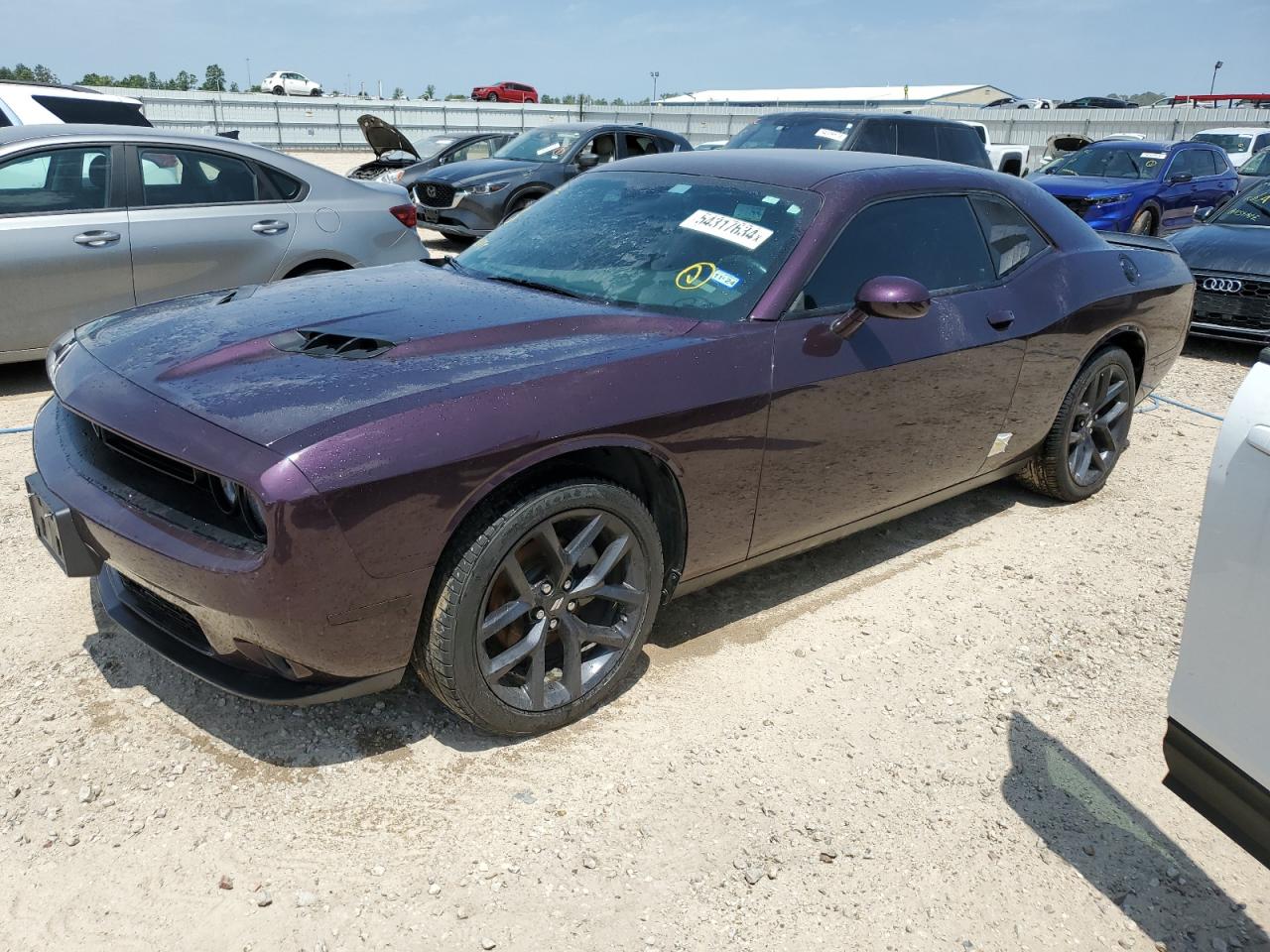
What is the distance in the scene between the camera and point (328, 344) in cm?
279

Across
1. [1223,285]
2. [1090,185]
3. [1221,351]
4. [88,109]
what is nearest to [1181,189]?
[1090,185]

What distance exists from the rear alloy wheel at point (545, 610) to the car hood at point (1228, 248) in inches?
282

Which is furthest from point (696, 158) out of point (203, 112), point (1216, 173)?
point (203, 112)

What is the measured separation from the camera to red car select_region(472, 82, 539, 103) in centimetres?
5231

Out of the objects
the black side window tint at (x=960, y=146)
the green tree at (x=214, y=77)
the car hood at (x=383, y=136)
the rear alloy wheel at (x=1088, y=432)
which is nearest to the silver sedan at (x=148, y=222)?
the rear alloy wheel at (x=1088, y=432)

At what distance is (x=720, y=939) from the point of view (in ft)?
7.17

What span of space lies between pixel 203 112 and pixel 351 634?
105 ft

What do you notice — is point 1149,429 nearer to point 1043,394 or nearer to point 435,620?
point 1043,394

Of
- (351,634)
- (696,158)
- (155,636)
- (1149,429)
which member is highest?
(696,158)

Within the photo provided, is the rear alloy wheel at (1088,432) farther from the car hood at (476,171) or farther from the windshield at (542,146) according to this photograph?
the windshield at (542,146)

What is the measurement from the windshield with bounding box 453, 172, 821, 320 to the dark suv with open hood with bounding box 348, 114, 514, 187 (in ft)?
28.4

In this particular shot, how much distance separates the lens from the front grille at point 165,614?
2.55 metres

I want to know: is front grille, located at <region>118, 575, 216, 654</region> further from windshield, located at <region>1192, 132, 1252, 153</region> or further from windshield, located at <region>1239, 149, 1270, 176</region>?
windshield, located at <region>1192, 132, 1252, 153</region>

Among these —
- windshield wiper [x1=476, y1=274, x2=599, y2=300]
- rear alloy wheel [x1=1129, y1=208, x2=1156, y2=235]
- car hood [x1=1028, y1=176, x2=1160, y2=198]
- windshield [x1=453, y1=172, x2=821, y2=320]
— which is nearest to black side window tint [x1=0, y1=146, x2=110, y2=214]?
windshield [x1=453, y1=172, x2=821, y2=320]
